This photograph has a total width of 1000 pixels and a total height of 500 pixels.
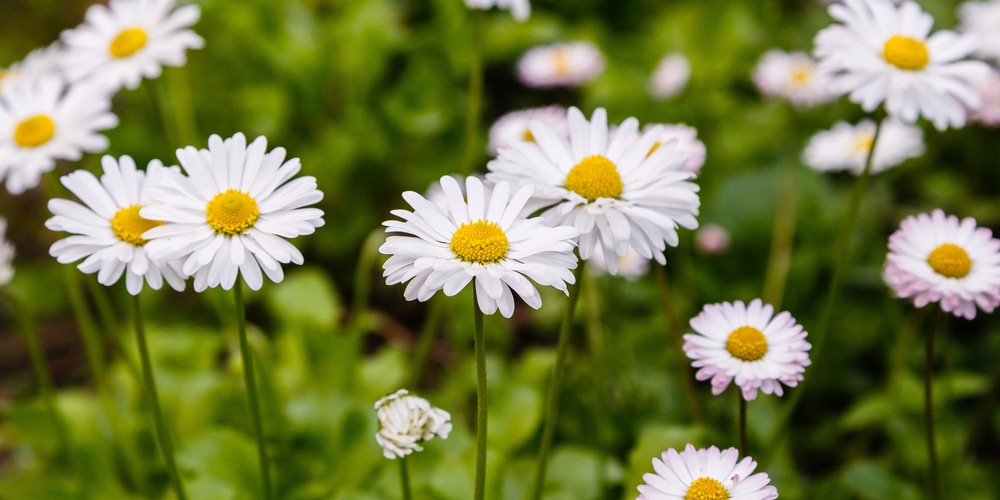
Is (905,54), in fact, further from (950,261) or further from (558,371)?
(558,371)

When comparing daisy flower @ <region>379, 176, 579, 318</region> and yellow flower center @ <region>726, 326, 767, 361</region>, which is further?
yellow flower center @ <region>726, 326, 767, 361</region>

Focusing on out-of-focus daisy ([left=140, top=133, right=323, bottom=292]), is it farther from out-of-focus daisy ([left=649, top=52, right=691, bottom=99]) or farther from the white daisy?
out-of-focus daisy ([left=649, top=52, right=691, bottom=99])

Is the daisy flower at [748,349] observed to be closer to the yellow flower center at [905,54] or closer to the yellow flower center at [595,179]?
the yellow flower center at [595,179]

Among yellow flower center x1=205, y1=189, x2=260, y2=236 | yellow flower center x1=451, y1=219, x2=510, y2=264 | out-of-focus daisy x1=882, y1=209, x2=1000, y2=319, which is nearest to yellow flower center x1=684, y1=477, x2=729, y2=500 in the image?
yellow flower center x1=451, y1=219, x2=510, y2=264

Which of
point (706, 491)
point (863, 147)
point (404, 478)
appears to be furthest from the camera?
point (863, 147)

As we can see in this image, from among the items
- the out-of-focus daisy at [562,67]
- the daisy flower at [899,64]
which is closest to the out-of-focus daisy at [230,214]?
the daisy flower at [899,64]

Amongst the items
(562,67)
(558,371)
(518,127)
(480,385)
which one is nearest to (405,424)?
(480,385)

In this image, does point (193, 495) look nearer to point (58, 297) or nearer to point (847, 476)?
point (847, 476)
